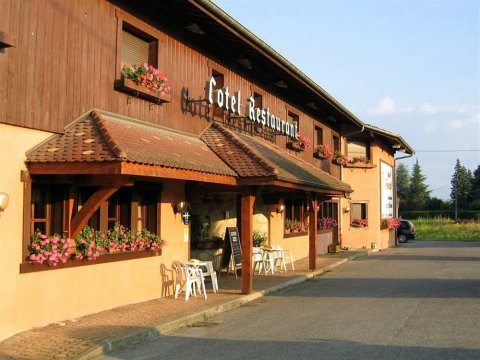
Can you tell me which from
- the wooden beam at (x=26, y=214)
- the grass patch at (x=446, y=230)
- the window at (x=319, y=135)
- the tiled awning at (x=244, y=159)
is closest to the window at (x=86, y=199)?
the wooden beam at (x=26, y=214)

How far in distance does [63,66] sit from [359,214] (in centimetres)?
2159

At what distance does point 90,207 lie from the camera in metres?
8.53

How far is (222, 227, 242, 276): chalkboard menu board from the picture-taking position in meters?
13.4

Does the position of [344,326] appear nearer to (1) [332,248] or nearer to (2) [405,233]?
(1) [332,248]

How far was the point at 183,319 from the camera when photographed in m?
9.07

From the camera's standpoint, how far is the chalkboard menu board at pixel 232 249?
13406 millimetres

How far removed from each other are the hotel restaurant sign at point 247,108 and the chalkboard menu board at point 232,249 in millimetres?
3002

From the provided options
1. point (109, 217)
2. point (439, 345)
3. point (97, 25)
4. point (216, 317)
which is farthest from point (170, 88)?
point (439, 345)

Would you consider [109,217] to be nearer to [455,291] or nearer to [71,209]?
[71,209]

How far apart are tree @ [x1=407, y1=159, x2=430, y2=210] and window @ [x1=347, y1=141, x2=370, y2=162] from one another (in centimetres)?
7373

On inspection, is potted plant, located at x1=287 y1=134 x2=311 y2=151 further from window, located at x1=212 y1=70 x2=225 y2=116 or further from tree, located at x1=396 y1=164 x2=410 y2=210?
tree, located at x1=396 y1=164 x2=410 y2=210

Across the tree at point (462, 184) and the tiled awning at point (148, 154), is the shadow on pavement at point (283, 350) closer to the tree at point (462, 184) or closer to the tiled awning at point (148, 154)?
the tiled awning at point (148, 154)

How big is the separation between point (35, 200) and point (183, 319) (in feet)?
9.57

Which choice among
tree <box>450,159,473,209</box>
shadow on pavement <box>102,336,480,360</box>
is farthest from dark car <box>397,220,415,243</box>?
tree <box>450,159,473,209</box>
